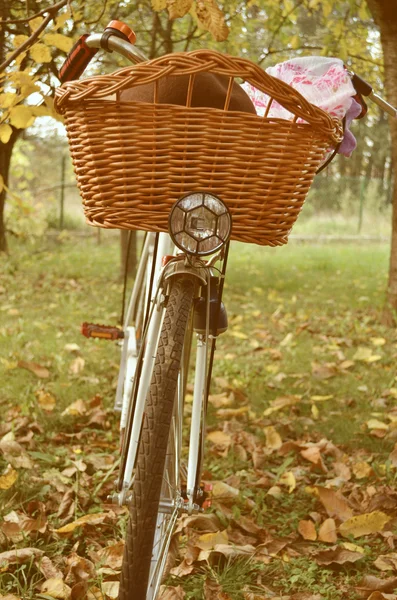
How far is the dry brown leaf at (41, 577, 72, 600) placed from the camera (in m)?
1.94

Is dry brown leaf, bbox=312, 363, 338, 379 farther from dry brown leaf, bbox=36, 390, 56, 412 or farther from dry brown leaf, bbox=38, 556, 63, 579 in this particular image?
dry brown leaf, bbox=38, 556, 63, 579

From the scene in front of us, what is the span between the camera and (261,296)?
6.98 m

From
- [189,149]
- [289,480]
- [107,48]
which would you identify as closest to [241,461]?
[289,480]

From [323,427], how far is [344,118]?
1773mm

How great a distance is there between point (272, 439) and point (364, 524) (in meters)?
0.81

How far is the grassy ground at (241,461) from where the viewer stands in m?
2.12

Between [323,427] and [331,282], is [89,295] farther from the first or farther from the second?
[323,427]

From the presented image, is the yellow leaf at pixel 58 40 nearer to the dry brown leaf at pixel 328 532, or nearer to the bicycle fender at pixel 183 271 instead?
the bicycle fender at pixel 183 271

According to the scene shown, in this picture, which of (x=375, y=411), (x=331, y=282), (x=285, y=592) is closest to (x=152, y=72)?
(x=285, y=592)

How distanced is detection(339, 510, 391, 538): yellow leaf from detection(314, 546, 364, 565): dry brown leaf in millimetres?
140

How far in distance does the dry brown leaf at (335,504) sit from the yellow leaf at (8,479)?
106 cm

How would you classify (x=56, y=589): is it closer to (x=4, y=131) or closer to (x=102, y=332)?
(x=102, y=332)

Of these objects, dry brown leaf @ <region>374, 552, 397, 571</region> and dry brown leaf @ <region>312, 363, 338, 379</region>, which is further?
dry brown leaf @ <region>312, 363, 338, 379</region>

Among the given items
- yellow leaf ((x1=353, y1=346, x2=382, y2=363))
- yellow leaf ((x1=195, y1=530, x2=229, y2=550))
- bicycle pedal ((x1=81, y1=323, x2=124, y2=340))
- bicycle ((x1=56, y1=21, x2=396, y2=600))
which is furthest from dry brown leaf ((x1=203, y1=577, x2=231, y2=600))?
yellow leaf ((x1=353, y1=346, x2=382, y2=363))
